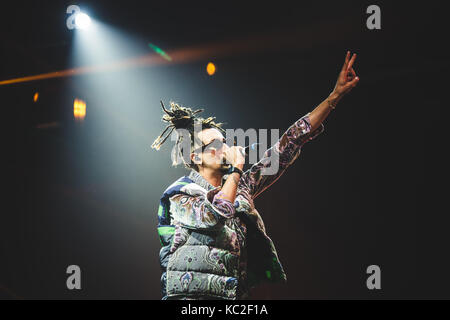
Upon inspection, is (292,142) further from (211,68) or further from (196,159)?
(211,68)

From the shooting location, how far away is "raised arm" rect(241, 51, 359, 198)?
1.70 m

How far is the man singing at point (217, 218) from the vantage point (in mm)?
1466

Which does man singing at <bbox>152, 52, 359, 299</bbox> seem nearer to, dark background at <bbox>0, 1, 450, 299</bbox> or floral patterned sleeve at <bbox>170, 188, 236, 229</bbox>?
floral patterned sleeve at <bbox>170, 188, 236, 229</bbox>

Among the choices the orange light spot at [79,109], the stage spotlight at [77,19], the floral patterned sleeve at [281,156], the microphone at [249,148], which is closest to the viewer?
the microphone at [249,148]

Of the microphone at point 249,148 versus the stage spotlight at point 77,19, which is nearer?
the microphone at point 249,148

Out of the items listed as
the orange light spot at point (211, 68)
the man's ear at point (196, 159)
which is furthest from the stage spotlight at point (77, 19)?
the man's ear at point (196, 159)

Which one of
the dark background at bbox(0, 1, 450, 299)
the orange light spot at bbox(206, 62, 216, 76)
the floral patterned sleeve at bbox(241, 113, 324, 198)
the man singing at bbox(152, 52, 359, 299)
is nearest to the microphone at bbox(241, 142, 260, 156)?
the man singing at bbox(152, 52, 359, 299)

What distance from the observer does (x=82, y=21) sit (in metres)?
2.84

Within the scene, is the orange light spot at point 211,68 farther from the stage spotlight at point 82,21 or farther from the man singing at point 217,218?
the man singing at point 217,218

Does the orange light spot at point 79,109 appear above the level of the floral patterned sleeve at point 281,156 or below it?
above

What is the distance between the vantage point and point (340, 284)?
2.76 metres
